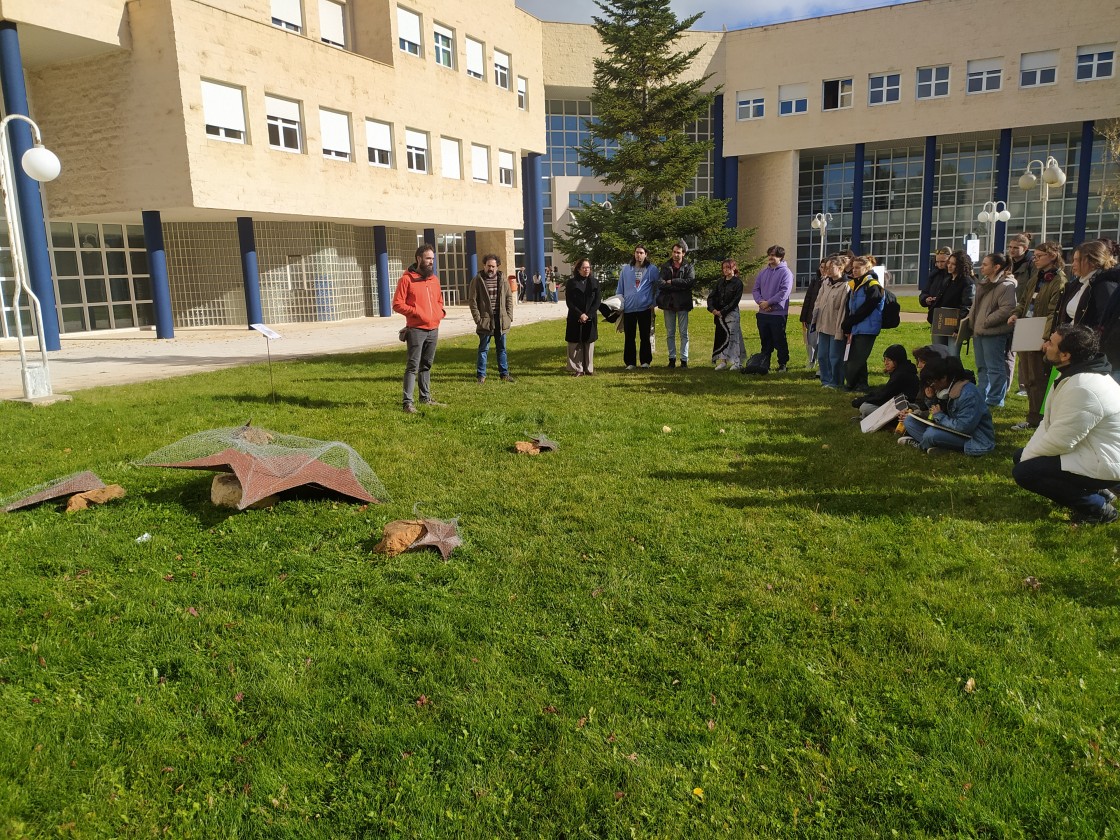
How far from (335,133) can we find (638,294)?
16812 millimetres

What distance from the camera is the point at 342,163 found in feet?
83.4

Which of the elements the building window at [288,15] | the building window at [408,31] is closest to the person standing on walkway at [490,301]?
the building window at [288,15]

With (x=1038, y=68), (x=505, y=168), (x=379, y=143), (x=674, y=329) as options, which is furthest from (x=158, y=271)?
(x=1038, y=68)

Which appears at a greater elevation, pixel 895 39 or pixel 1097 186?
pixel 895 39

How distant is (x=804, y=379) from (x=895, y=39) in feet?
124

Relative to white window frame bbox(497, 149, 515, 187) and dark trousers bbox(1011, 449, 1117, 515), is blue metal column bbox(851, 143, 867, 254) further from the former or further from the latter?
dark trousers bbox(1011, 449, 1117, 515)

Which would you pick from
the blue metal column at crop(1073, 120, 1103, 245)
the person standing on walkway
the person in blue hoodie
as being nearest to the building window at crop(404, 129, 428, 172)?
the person in blue hoodie

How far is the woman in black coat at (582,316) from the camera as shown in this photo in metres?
12.3

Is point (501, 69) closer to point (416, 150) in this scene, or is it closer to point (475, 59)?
point (475, 59)

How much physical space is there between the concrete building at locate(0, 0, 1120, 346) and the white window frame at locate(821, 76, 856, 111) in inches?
4.9

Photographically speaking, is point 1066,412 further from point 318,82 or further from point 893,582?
point 318,82

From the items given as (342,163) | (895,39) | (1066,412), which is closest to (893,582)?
(1066,412)

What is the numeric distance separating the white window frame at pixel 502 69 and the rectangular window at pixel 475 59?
900 mm

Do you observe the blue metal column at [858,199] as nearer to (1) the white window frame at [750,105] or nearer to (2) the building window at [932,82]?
(2) the building window at [932,82]
